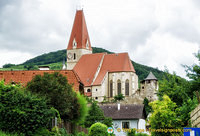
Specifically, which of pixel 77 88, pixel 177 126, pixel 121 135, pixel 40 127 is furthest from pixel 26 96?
pixel 121 135

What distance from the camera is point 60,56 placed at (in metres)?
186

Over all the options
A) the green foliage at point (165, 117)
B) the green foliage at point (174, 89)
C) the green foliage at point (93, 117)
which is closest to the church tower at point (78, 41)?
the green foliage at point (93, 117)

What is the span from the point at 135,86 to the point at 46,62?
104 m

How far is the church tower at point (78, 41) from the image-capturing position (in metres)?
90.6

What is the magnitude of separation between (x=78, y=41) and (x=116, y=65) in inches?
514

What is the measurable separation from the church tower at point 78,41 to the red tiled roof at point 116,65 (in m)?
8.39

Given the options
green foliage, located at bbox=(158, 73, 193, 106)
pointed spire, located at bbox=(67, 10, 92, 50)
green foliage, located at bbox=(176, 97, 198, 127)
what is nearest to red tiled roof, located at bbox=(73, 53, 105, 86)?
pointed spire, located at bbox=(67, 10, 92, 50)

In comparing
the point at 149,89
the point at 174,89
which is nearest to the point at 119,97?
the point at 149,89

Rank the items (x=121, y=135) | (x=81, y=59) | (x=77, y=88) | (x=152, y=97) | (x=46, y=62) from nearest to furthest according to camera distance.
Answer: (x=77, y=88), (x=121, y=135), (x=152, y=97), (x=81, y=59), (x=46, y=62)

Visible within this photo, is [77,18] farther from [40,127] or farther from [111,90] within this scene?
[40,127]

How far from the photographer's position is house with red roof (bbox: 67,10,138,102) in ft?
273

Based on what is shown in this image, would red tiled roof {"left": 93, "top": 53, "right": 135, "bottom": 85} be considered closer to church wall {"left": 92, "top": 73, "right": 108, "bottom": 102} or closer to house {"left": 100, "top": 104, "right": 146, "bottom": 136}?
church wall {"left": 92, "top": 73, "right": 108, "bottom": 102}

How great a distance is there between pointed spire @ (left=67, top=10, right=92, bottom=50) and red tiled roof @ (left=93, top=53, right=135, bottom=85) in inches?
345

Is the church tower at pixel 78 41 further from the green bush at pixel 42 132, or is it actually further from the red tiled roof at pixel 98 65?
the green bush at pixel 42 132
